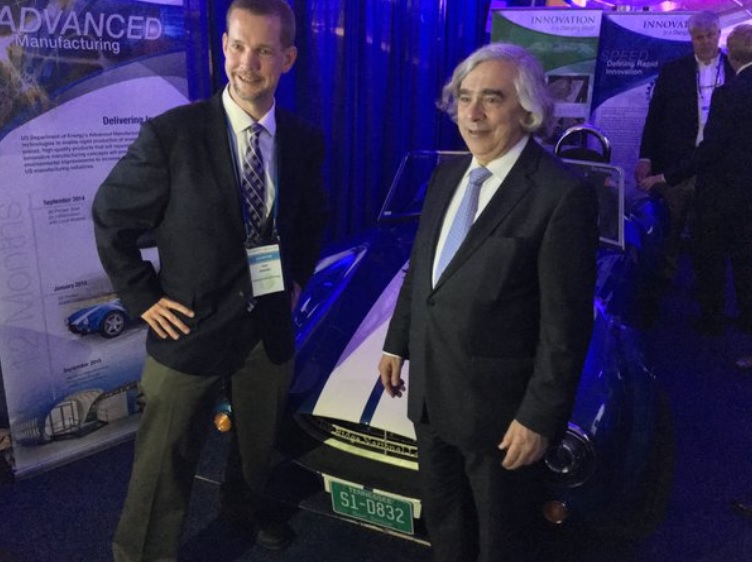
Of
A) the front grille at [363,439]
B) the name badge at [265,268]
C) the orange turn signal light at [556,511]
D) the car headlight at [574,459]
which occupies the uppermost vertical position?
the name badge at [265,268]

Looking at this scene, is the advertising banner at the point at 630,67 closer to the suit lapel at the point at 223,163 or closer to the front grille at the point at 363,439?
the front grille at the point at 363,439

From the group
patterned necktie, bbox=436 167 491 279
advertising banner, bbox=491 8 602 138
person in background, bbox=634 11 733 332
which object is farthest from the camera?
advertising banner, bbox=491 8 602 138

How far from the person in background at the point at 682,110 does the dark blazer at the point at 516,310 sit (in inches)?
133

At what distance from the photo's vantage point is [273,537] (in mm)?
2367

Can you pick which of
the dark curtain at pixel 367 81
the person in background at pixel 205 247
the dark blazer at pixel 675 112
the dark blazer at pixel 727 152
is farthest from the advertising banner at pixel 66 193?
the dark blazer at pixel 675 112

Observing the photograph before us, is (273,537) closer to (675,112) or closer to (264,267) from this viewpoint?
(264,267)

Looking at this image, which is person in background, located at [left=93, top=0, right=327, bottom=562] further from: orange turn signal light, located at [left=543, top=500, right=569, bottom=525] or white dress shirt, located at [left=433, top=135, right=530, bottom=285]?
orange turn signal light, located at [left=543, top=500, right=569, bottom=525]

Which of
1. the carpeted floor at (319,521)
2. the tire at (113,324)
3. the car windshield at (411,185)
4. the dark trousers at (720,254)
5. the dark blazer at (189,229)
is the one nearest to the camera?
the dark blazer at (189,229)

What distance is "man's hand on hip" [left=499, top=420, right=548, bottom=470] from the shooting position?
59.6 inches

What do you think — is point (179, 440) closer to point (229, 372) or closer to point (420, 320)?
point (229, 372)

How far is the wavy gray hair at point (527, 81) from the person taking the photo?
146cm

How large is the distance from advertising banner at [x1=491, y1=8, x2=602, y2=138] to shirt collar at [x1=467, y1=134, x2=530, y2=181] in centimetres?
487

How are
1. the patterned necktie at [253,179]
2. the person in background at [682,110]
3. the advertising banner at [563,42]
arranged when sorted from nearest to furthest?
the patterned necktie at [253,179]
the person in background at [682,110]
the advertising banner at [563,42]

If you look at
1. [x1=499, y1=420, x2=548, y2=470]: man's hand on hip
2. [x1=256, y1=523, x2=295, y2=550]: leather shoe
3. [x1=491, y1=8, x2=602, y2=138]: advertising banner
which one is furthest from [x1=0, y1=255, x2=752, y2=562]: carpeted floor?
[x1=491, y1=8, x2=602, y2=138]: advertising banner
